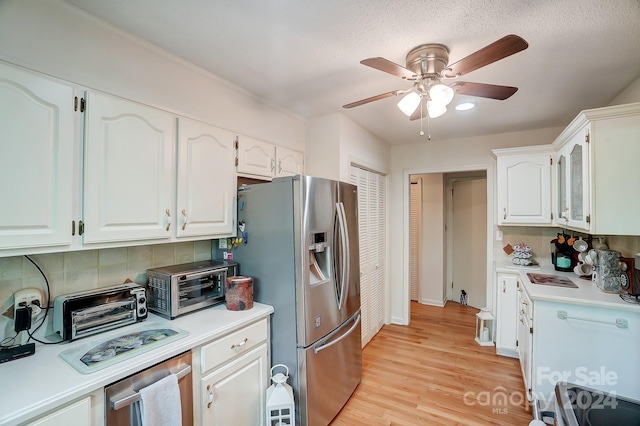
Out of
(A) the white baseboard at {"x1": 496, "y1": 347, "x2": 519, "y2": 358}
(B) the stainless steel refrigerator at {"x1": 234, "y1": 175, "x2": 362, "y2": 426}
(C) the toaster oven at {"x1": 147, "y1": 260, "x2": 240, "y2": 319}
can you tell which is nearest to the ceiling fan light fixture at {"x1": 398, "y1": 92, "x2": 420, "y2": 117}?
(B) the stainless steel refrigerator at {"x1": 234, "y1": 175, "x2": 362, "y2": 426}

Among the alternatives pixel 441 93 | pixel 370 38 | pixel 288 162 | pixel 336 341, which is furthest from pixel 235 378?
pixel 370 38

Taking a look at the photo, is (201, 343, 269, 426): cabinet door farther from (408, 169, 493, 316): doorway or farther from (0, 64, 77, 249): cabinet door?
(408, 169, 493, 316): doorway

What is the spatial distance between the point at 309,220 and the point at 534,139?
298cm

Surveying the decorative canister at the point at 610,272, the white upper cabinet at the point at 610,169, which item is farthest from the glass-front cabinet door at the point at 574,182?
the decorative canister at the point at 610,272

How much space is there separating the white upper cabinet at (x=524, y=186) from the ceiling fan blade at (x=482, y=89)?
1.60 m

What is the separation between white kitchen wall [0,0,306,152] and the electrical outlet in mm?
1006

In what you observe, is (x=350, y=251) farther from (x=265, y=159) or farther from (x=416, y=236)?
(x=416, y=236)

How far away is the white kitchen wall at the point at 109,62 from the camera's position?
121 cm

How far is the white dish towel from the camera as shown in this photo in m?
1.15

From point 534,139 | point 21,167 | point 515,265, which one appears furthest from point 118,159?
point 534,139

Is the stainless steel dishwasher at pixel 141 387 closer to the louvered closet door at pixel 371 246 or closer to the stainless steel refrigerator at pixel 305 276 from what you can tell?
the stainless steel refrigerator at pixel 305 276

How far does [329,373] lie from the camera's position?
200 cm

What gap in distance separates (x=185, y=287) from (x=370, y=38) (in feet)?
5.86

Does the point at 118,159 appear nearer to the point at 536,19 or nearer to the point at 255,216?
the point at 255,216
